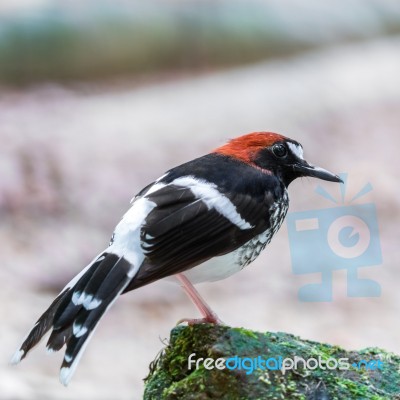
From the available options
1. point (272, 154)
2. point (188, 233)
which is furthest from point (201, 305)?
point (272, 154)

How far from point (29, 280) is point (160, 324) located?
4.15ft

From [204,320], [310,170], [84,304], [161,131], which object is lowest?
[204,320]

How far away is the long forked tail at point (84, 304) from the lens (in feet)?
10.4

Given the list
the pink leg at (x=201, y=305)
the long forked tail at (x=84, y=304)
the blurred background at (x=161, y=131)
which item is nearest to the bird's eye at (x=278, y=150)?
the pink leg at (x=201, y=305)

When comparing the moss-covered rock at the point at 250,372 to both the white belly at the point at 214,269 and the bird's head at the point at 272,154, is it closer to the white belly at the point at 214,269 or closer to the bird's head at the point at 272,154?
the white belly at the point at 214,269

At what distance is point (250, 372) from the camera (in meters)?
3.30

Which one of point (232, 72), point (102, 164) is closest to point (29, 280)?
point (102, 164)

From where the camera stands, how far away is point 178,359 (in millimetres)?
3504

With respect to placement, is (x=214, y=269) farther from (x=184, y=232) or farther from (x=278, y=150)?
(x=278, y=150)

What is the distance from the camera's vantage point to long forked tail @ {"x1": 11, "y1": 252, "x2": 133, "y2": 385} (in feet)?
10.4

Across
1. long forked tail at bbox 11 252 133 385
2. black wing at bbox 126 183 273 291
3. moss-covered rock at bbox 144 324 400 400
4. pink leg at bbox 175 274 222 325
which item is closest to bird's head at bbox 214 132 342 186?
black wing at bbox 126 183 273 291

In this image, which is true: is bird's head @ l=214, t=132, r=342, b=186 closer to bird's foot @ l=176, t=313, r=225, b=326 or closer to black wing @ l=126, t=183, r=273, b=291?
black wing @ l=126, t=183, r=273, b=291

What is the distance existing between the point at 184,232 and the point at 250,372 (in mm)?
548

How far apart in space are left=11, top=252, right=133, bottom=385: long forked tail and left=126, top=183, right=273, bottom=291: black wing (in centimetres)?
8
